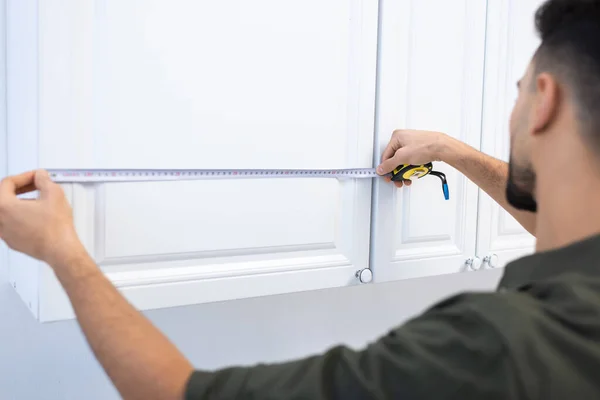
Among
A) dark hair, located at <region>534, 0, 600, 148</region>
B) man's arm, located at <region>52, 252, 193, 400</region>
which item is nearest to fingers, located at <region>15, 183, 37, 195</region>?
man's arm, located at <region>52, 252, 193, 400</region>

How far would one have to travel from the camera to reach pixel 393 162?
1043 mm

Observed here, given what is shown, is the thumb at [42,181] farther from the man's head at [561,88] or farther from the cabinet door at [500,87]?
the cabinet door at [500,87]

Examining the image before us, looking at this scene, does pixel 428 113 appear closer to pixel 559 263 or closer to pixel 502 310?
pixel 559 263

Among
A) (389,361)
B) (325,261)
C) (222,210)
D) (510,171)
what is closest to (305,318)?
(325,261)

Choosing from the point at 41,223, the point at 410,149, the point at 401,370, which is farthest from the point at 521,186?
the point at 41,223

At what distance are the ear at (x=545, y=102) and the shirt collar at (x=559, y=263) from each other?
0.51 ft

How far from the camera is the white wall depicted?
1157 millimetres

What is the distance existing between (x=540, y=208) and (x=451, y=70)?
1.68ft

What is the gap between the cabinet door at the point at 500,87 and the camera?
1.21 meters

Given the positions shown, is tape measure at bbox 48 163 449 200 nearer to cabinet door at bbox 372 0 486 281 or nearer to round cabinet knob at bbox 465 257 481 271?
cabinet door at bbox 372 0 486 281

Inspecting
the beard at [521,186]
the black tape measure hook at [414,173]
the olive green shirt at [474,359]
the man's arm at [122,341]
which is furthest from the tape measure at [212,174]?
the olive green shirt at [474,359]

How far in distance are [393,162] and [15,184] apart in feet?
2.04

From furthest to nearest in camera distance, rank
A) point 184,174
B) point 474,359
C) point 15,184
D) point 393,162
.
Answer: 1. point 393,162
2. point 184,174
3. point 15,184
4. point 474,359

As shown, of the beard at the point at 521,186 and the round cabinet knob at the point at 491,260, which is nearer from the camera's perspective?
the beard at the point at 521,186
